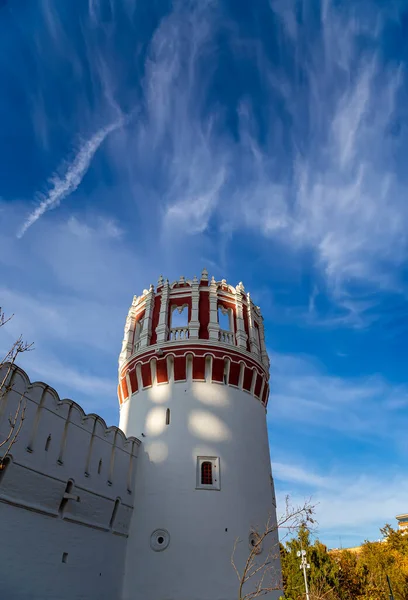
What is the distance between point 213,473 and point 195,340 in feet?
20.7

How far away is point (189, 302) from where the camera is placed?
78.5 ft

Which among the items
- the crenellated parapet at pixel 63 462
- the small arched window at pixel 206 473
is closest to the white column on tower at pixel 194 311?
the small arched window at pixel 206 473

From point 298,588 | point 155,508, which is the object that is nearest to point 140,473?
point 155,508

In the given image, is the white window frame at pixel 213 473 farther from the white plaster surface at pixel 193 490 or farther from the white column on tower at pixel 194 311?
the white column on tower at pixel 194 311

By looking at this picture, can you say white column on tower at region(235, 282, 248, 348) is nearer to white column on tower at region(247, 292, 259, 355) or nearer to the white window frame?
white column on tower at region(247, 292, 259, 355)

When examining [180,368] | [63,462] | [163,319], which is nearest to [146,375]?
[180,368]

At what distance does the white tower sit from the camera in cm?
1716

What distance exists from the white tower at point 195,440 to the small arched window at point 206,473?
1.7 inches

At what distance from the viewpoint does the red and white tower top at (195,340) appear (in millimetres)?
21500

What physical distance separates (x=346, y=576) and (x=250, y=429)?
2400cm

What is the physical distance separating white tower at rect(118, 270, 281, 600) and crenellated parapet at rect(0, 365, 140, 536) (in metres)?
1.45

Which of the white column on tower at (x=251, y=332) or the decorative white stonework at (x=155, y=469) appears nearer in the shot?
the decorative white stonework at (x=155, y=469)

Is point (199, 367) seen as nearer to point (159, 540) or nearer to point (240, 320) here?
point (240, 320)

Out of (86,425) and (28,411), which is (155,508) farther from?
(28,411)
